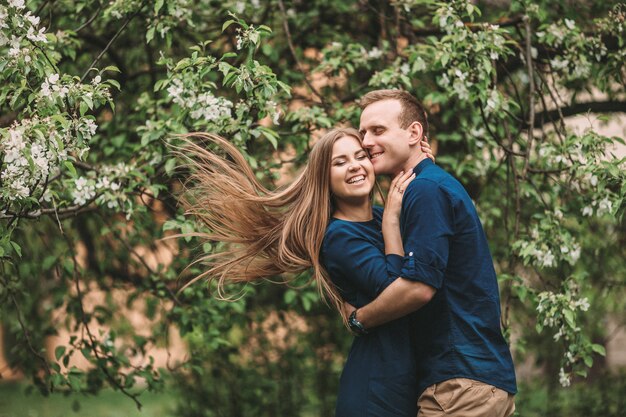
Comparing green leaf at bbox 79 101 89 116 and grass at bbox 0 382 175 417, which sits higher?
green leaf at bbox 79 101 89 116

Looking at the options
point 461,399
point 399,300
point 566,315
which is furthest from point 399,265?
point 566,315

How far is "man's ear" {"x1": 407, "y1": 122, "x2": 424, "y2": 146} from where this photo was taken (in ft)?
11.7

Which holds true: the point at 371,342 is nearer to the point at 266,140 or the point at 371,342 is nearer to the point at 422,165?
the point at 422,165

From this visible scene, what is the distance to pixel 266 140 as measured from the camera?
5738 millimetres

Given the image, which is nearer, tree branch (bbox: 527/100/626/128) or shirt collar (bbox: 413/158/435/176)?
shirt collar (bbox: 413/158/435/176)

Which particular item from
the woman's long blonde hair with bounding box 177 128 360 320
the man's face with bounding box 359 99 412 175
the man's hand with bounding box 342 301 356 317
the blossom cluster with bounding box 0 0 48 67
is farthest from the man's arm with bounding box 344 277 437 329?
the blossom cluster with bounding box 0 0 48 67

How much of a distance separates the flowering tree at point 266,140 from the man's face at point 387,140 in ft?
2.17

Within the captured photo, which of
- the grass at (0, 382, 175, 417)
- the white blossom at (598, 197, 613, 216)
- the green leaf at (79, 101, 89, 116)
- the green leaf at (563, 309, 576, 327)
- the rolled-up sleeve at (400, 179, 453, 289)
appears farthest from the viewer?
the grass at (0, 382, 175, 417)

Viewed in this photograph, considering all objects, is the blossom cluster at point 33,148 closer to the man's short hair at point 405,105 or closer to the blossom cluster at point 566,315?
the man's short hair at point 405,105

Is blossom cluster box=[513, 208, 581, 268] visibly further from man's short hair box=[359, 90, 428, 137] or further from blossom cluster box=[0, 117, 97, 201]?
blossom cluster box=[0, 117, 97, 201]

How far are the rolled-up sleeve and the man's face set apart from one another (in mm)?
352

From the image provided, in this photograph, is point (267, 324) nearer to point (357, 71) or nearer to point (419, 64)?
point (357, 71)

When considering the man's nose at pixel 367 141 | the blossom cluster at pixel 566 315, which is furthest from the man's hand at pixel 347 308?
the blossom cluster at pixel 566 315

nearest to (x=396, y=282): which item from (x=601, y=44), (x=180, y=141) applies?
(x=180, y=141)
